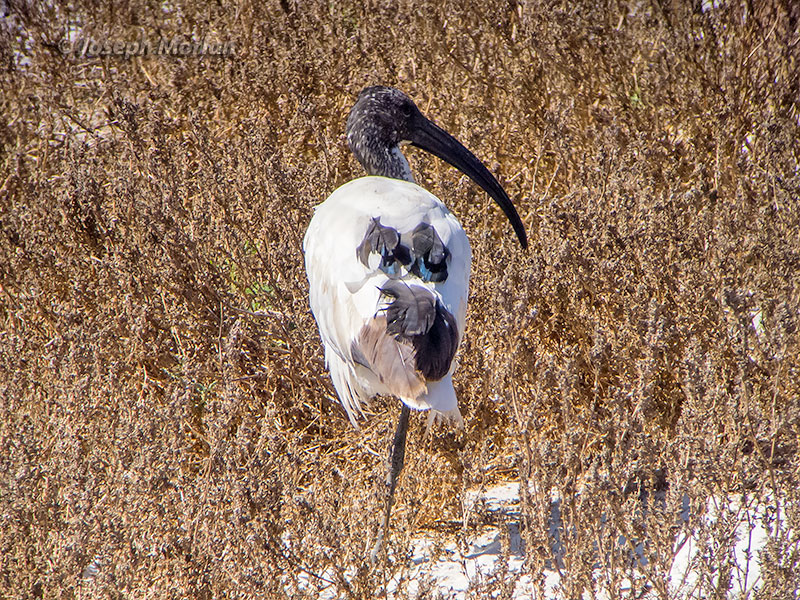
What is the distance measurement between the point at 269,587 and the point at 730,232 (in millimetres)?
2005

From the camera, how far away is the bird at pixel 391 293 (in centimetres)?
294

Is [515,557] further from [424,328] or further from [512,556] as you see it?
[424,328]

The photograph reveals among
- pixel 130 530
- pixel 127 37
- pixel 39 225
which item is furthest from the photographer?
pixel 127 37

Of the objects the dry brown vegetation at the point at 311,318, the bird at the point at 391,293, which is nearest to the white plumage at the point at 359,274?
the bird at the point at 391,293

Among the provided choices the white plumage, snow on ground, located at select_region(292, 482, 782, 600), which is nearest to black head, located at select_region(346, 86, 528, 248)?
the white plumage

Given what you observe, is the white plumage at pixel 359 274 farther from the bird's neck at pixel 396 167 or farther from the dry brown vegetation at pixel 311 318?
the bird's neck at pixel 396 167

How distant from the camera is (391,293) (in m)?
3.05

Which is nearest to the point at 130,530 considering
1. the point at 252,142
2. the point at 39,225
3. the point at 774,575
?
the point at 774,575

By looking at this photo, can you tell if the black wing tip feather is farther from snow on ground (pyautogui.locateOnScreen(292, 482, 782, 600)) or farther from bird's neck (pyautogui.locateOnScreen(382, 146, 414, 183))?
bird's neck (pyautogui.locateOnScreen(382, 146, 414, 183))

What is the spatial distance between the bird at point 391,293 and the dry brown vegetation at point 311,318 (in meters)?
0.20

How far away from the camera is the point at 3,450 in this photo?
3.06 m

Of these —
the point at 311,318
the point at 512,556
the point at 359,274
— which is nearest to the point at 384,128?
the point at 311,318

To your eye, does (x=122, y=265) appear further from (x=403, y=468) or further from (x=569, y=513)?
(x=569, y=513)

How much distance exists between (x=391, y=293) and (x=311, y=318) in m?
0.88
